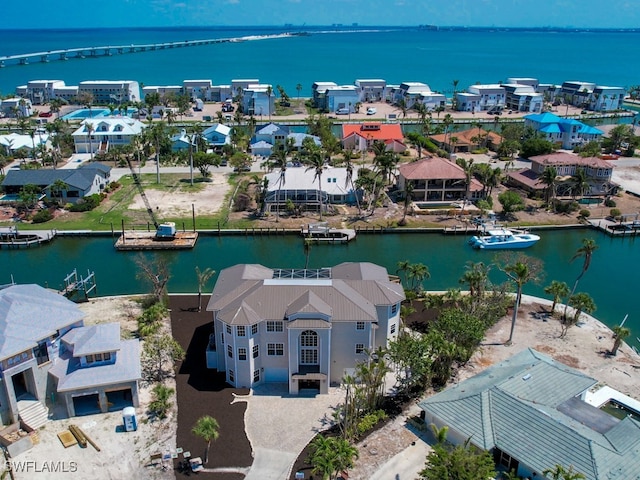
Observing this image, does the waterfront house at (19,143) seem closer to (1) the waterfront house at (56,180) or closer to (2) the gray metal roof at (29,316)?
(1) the waterfront house at (56,180)

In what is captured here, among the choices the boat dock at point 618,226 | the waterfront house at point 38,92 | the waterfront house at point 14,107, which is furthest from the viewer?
the waterfront house at point 38,92

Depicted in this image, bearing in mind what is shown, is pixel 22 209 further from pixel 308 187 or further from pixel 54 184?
pixel 308 187

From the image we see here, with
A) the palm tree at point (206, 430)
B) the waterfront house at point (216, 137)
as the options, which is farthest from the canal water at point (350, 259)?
the waterfront house at point (216, 137)

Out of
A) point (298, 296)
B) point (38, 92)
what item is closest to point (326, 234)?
point (298, 296)

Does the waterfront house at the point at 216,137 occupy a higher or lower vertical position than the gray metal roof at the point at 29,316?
higher

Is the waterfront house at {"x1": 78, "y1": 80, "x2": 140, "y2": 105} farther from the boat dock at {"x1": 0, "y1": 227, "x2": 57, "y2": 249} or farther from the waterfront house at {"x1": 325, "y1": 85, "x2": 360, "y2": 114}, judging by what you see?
the boat dock at {"x1": 0, "y1": 227, "x2": 57, "y2": 249}

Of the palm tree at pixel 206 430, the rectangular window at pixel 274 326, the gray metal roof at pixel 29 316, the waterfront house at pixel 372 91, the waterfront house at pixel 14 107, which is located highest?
the waterfront house at pixel 372 91

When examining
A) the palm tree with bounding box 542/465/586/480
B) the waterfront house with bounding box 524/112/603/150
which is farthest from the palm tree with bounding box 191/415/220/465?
the waterfront house with bounding box 524/112/603/150
